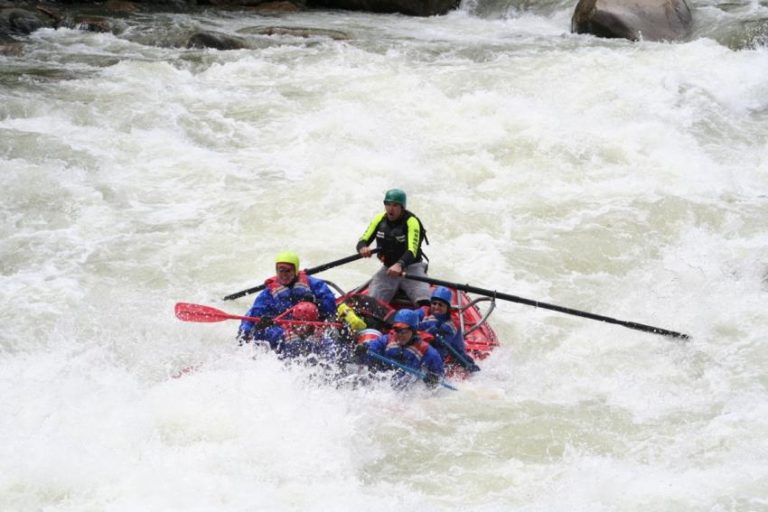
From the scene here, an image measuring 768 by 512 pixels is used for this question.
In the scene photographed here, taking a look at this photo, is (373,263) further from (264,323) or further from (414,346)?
(414,346)

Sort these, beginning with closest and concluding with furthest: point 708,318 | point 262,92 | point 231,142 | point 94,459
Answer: point 94,459 < point 708,318 < point 231,142 < point 262,92

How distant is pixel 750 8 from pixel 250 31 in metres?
8.59

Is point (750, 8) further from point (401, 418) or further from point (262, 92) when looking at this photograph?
point (401, 418)

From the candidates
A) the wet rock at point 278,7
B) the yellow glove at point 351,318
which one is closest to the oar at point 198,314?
the yellow glove at point 351,318

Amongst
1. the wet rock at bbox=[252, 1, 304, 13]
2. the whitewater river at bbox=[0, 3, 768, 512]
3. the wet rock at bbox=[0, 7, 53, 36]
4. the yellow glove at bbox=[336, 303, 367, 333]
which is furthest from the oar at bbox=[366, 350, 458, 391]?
the wet rock at bbox=[252, 1, 304, 13]

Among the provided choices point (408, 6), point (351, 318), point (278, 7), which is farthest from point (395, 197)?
point (278, 7)

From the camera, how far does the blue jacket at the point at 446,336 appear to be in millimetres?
7043

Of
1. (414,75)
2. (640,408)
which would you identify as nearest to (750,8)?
(414,75)

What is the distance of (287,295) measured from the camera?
731cm

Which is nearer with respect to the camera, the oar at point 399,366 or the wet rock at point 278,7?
the oar at point 399,366

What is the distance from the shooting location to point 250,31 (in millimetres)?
17094

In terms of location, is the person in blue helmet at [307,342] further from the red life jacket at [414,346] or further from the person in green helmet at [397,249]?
the person in green helmet at [397,249]

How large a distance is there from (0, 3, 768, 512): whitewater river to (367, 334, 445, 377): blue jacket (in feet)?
0.67

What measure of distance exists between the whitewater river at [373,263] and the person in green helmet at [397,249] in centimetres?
92
